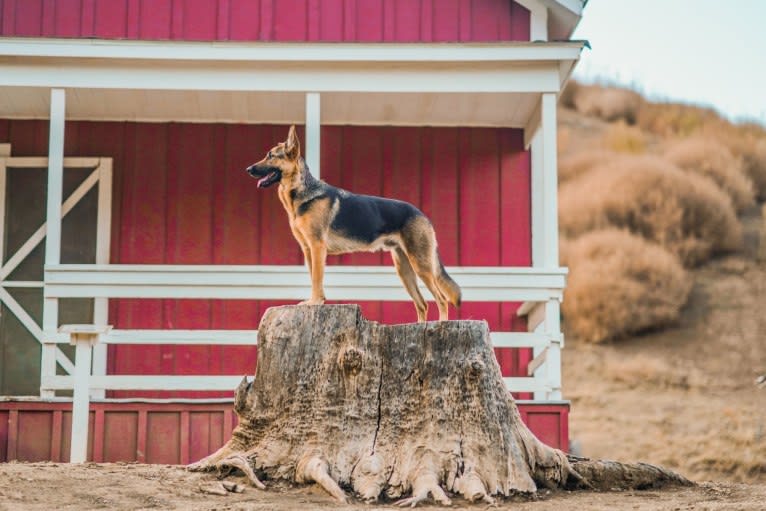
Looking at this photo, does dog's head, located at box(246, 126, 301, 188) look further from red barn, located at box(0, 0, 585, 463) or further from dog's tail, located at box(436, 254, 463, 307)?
red barn, located at box(0, 0, 585, 463)

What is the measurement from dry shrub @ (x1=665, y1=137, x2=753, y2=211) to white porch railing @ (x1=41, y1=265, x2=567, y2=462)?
17368 mm

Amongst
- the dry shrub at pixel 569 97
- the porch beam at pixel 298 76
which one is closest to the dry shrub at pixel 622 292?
the porch beam at pixel 298 76

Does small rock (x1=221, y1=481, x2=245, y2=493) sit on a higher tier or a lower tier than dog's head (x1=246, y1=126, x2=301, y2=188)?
lower

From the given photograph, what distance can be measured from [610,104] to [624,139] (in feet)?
12.3

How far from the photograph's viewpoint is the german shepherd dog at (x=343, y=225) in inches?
347

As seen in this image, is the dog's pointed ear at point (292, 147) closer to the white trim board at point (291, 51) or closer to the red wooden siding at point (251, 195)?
the white trim board at point (291, 51)

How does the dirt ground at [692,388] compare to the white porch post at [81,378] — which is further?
the dirt ground at [692,388]

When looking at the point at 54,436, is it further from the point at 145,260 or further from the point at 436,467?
the point at 436,467

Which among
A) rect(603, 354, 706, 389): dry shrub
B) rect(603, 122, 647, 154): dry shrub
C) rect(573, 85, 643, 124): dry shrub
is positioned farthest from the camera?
rect(573, 85, 643, 124): dry shrub

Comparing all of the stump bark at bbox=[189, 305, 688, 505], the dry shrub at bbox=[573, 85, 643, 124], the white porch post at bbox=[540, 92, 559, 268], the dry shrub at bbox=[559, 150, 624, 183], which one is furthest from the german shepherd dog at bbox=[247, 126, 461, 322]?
the dry shrub at bbox=[573, 85, 643, 124]

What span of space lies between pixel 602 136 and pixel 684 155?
4.41 metres

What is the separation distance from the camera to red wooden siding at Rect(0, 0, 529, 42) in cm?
1345

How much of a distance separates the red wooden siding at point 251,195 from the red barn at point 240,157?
2cm

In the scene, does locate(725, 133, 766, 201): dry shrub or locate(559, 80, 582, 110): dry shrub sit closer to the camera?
locate(725, 133, 766, 201): dry shrub
